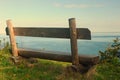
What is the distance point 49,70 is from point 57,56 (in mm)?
732

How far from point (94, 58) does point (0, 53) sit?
5738 mm

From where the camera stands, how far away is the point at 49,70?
50.9ft

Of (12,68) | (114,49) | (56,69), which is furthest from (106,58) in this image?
(12,68)

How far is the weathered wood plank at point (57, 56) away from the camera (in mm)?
14398

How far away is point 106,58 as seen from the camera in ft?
60.8

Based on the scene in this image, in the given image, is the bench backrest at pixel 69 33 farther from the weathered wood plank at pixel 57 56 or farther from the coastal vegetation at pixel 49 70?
the coastal vegetation at pixel 49 70

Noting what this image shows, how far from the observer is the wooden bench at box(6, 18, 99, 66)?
1443 centimetres

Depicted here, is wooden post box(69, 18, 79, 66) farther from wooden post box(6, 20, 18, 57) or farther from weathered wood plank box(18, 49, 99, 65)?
wooden post box(6, 20, 18, 57)

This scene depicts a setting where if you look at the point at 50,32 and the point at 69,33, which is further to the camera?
the point at 50,32

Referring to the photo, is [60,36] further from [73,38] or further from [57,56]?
[57,56]

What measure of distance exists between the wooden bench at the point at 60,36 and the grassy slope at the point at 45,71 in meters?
0.47

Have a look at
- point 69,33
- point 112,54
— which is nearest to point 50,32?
point 69,33

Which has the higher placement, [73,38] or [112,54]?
[73,38]

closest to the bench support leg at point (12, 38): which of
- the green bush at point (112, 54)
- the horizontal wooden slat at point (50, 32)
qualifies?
the horizontal wooden slat at point (50, 32)
